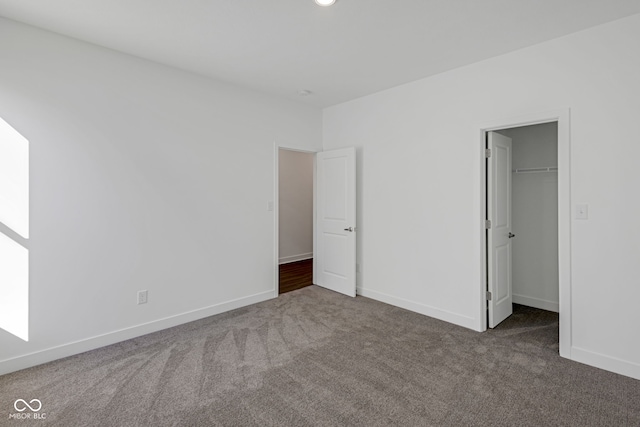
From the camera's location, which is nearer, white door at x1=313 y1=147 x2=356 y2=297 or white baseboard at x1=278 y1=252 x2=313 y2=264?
white door at x1=313 y1=147 x2=356 y2=297

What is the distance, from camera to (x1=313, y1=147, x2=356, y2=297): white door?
14.0 ft

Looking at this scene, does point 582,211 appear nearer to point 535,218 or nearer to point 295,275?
point 535,218

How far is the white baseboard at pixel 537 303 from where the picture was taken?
3701 millimetres

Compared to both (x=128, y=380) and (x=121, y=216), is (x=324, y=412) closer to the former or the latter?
(x=128, y=380)

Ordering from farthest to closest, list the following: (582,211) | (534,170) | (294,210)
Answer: (294,210)
(534,170)
(582,211)

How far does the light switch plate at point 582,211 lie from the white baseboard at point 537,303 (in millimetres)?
1587

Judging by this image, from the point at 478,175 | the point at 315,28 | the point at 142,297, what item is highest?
the point at 315,28

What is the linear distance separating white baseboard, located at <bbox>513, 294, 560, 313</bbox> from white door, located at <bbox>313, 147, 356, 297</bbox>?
209cm

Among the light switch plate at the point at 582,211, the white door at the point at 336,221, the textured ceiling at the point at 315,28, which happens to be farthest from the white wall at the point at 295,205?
the light switch plate at the point at 582,211

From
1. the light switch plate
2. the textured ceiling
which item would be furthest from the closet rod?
the textured ceiling

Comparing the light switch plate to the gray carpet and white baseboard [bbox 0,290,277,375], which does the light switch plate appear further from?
white baseboard [bbox 0,290,277,375]

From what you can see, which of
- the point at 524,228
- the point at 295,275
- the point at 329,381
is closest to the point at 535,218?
the point at 524,228

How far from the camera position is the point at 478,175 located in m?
3.19

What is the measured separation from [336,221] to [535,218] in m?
2.49
